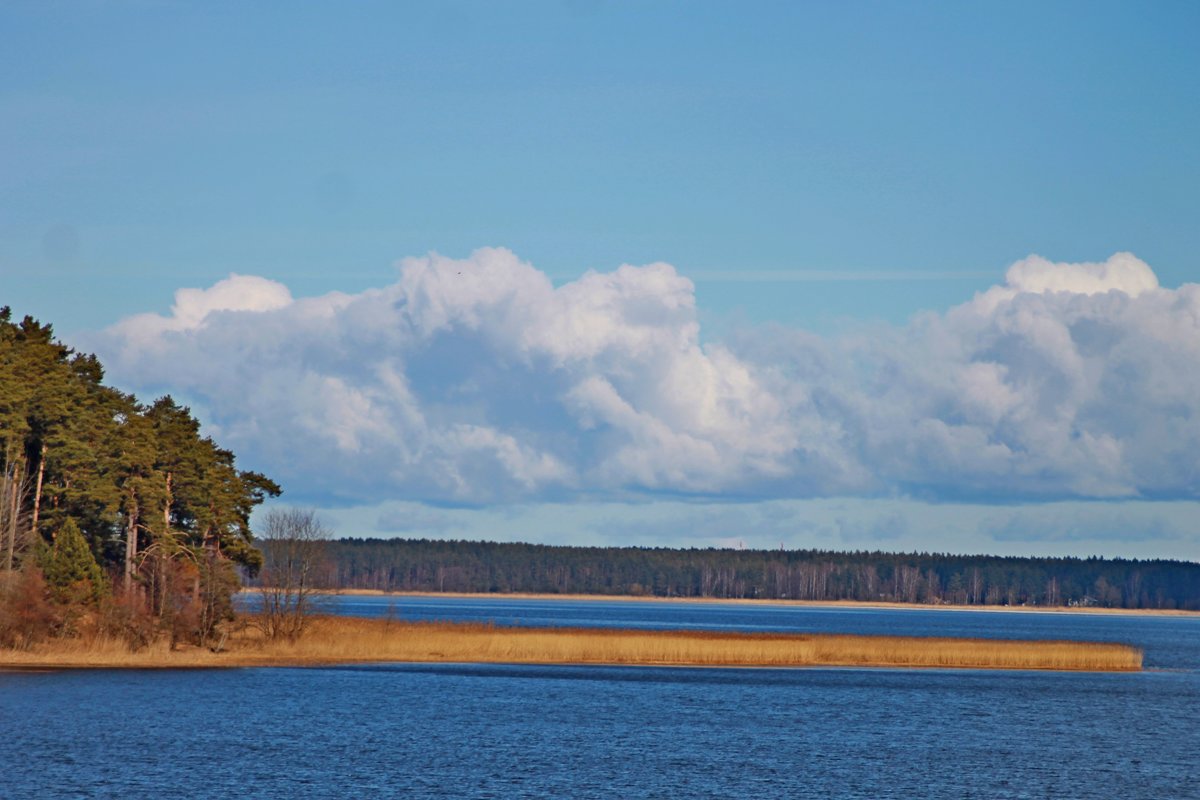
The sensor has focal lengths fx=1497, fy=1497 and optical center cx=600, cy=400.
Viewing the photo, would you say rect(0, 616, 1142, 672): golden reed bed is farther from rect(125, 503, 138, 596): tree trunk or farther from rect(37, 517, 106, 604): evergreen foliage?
rect(37, 517, 106, 604): evergreen foliage

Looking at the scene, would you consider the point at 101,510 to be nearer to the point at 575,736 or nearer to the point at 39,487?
the point at 39,487

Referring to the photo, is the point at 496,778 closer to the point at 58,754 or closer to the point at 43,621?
the point at 58,754

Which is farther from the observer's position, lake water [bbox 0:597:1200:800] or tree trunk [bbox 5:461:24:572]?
tree trunk [bbox 5:461:24:572]

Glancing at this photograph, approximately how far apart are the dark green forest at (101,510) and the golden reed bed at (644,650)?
4849mm

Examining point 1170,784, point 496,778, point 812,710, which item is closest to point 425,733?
point 496,778

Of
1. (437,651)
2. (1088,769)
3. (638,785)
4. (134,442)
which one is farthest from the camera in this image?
(437,651)

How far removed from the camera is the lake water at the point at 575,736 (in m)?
39.6

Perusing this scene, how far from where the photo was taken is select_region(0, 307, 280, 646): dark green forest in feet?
224

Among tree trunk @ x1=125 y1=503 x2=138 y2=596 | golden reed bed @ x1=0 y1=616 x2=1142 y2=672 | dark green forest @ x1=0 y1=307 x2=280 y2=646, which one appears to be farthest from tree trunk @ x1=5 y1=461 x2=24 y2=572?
golden reed bed @ x1=0 y1=616 x2=1142 y2=672

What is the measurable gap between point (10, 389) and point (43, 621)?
10.8 m

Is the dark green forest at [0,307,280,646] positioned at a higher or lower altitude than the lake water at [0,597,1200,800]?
higher

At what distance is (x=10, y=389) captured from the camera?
6881 centimetres

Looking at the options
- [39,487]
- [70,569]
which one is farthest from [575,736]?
[39,487]

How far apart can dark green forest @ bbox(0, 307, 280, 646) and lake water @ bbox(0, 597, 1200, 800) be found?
498 cm
